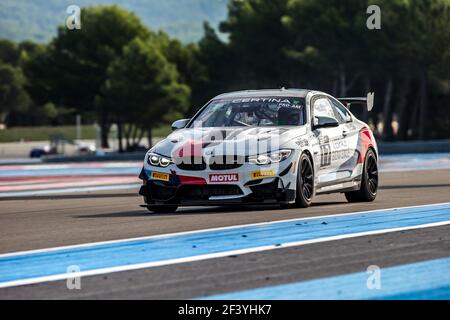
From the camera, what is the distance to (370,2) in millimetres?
62375

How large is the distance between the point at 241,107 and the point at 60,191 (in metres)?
8.44

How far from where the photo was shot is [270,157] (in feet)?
40.0

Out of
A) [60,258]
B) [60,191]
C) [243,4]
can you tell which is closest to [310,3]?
[243,4]

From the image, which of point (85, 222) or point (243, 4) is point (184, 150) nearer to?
point (85, 222)

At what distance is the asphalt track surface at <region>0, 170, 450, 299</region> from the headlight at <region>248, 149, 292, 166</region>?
539 mm

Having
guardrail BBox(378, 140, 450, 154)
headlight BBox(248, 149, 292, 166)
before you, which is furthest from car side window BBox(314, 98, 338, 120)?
guardrail BBox(378, 140, 450, 154)

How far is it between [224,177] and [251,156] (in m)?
0.37

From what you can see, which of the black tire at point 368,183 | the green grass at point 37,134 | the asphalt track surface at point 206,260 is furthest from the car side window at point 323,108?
the green grass at point 37,134

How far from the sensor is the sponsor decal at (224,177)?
12148mm

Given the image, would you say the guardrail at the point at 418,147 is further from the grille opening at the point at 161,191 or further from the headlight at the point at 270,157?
the grille opening at the point at 161,191

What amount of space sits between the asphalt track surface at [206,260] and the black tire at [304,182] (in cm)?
18

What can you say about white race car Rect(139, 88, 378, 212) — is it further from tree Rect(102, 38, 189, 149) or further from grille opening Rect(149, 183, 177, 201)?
tree Rect(102, 38, 189, 149)

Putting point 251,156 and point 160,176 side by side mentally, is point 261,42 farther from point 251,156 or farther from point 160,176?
point 251,156

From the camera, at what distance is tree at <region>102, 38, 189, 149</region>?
79.5 metres
